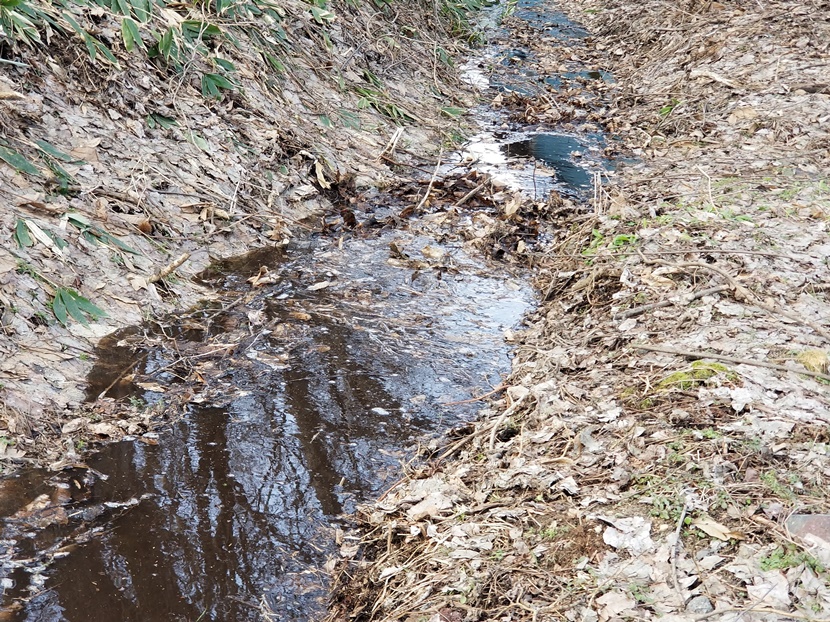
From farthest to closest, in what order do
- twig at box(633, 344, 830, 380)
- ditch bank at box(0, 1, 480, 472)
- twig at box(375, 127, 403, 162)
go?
twig at box(375, 127, 403, 162), ditch bank at box(0, 1, 480, 472), twig at box(633, 344, 830, 380)

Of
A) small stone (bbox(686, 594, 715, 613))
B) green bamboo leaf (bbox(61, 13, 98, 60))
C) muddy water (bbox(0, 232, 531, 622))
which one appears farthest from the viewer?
green bamboo leaf (bbox(61, 13, 98, 60))

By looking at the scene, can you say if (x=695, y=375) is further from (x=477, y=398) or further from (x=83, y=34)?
(x=83, y=34)

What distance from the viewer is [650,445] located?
315 cm

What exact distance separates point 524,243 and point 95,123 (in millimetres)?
3706

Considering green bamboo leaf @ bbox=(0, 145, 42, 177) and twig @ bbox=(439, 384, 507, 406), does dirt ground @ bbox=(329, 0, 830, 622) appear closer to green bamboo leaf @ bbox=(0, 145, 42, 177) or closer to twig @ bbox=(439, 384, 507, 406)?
twig @ bbox=(439, 384, 507, 406)

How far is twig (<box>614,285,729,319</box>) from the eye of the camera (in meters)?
4.17

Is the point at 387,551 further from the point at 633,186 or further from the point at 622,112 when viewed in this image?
the point at 622,112

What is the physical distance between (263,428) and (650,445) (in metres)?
2.07

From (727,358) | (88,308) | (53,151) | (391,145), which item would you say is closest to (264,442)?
(88,308)

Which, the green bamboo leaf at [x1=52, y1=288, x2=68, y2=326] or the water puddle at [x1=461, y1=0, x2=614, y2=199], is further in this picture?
the water puddle at [x1=461, y1=0, x2=614, y2=199]

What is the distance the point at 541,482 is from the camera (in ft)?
10.4

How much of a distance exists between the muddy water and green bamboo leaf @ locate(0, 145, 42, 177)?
55.4 inches

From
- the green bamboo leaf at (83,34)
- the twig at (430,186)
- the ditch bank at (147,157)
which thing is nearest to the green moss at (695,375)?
the ditch bank at (147,157)

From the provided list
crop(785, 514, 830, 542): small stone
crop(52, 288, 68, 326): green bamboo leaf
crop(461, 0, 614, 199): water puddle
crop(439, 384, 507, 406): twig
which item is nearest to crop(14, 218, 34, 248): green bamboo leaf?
crop(52, 288, 68, 326): green bamboo leaf
